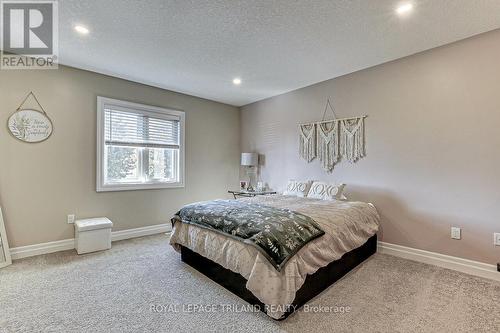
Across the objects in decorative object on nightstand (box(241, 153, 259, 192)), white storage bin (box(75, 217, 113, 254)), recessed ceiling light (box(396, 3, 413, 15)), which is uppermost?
recessed ceiling light (box(396, 3, 413, 15))

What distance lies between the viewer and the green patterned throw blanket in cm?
189

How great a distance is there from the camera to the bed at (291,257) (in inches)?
72.1

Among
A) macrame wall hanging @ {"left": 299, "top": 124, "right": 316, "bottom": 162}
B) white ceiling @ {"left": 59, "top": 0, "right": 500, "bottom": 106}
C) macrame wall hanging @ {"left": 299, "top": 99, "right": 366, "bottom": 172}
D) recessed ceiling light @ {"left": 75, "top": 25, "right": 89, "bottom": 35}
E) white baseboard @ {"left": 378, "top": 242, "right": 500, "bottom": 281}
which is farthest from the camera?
macrame wall hanging @ {"left": 299, "top": 124, "right": 316, "bottom": 162}

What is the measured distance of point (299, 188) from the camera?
3.87 m

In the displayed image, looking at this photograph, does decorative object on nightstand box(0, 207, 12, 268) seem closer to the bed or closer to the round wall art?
the round wall art

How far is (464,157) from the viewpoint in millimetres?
2707

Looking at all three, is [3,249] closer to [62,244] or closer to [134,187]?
[62,244]

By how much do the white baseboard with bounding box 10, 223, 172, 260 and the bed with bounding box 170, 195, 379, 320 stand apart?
1340mm

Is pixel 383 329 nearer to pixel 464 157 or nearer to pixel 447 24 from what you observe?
pixel 464 157

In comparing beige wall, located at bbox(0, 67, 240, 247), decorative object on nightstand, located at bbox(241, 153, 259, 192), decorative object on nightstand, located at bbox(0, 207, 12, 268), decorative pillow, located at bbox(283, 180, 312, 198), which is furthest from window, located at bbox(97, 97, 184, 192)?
decorative pillow, located at bbox(283, 180, 312, 198)

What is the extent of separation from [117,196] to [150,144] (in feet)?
3.26

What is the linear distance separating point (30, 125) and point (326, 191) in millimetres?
4044

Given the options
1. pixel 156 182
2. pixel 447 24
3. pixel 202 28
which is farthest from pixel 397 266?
pixel 156 182

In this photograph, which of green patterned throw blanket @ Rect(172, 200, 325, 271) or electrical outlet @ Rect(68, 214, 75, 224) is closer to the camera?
green patterned throw blanket @ Rect(172, 200, 325, 271)
